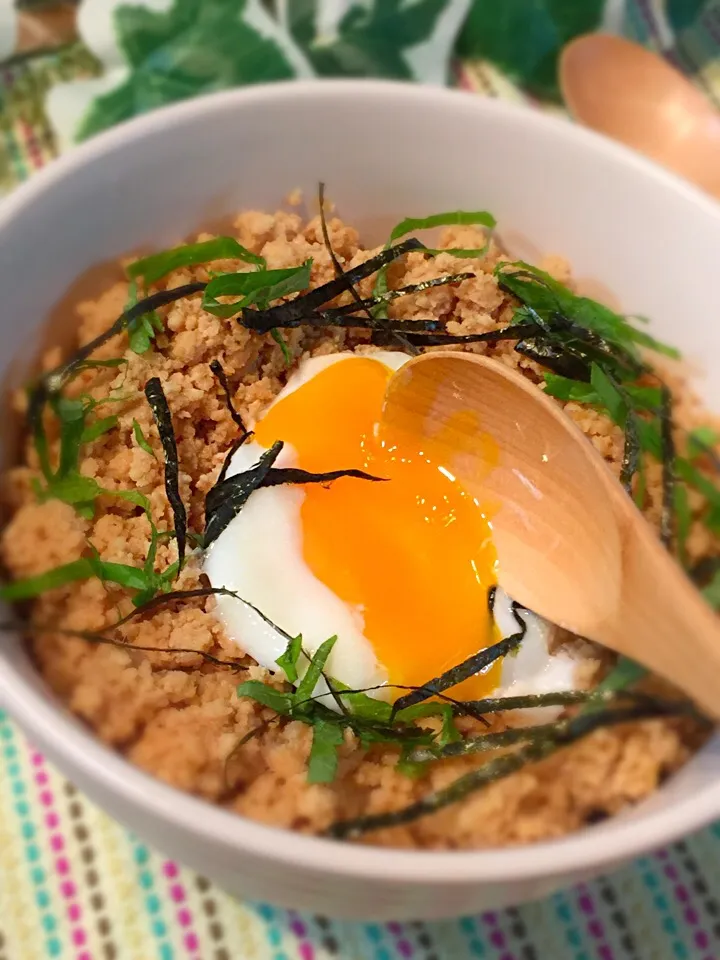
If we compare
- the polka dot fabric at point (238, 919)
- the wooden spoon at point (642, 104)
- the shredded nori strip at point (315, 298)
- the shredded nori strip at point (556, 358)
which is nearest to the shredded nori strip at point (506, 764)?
the polka dot fabric at point (238, 919)

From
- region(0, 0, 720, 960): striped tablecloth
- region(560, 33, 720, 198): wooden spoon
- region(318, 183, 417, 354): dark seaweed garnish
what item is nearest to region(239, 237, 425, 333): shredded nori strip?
region(318, 183, 417, 354): dark seaweed garnish

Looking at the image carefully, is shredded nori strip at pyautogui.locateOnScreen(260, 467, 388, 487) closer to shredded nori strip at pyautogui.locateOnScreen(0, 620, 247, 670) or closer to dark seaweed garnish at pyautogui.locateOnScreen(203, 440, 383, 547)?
dark seaweed garnish at pyautogui.locateOnScreen(203, 440, 383, 547)

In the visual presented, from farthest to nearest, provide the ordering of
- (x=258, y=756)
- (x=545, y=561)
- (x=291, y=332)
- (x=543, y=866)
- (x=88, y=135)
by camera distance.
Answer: (x=88, y=135) → (x=291, y=332) → (x=545, y=561) → (x=258, y=756) → (x=543, y=866)

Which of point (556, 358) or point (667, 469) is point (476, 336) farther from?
point (667, 469)

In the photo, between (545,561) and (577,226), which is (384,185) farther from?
(545,561)

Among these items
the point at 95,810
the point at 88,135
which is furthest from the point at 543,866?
the point at 88,135

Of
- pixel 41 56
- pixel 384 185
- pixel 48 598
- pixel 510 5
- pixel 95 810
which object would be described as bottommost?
pixel 95 810
